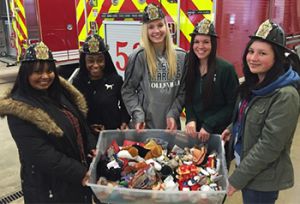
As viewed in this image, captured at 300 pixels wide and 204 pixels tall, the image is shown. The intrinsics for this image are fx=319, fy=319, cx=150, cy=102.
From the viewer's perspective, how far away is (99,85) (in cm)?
204

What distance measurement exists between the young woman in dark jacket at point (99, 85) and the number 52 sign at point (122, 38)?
132 cm

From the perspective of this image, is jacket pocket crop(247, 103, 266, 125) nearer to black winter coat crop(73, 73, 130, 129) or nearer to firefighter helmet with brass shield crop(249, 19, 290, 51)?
firefighter helmet with brass shield crop(249, 19, 290, 51)

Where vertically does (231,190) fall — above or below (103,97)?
below

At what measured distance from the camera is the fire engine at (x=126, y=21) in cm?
315

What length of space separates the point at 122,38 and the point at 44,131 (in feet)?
6.85

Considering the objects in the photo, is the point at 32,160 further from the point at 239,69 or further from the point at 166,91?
the point at 239,69

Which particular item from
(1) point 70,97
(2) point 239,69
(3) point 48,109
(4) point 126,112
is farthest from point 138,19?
(3) point 48,109

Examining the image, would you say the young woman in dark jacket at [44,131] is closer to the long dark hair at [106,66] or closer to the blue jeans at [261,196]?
the long dark hair at [106,66]

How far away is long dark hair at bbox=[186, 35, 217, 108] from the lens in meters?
1.91

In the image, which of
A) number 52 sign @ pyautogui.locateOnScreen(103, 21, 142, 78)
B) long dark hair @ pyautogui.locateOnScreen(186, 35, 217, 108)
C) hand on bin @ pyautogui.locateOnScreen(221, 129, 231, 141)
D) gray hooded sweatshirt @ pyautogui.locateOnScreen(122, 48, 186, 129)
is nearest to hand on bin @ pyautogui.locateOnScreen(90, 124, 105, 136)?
gray hooded sweatshirt @ pyautogui.locateOnScreen(122, 48, 186, 129)

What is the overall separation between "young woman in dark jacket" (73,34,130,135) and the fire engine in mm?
1332

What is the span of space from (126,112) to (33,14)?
3.23 metres

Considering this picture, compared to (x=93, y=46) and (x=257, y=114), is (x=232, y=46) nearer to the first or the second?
(x=93, y=46)

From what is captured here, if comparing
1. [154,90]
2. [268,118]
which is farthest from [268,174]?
[154,90]
